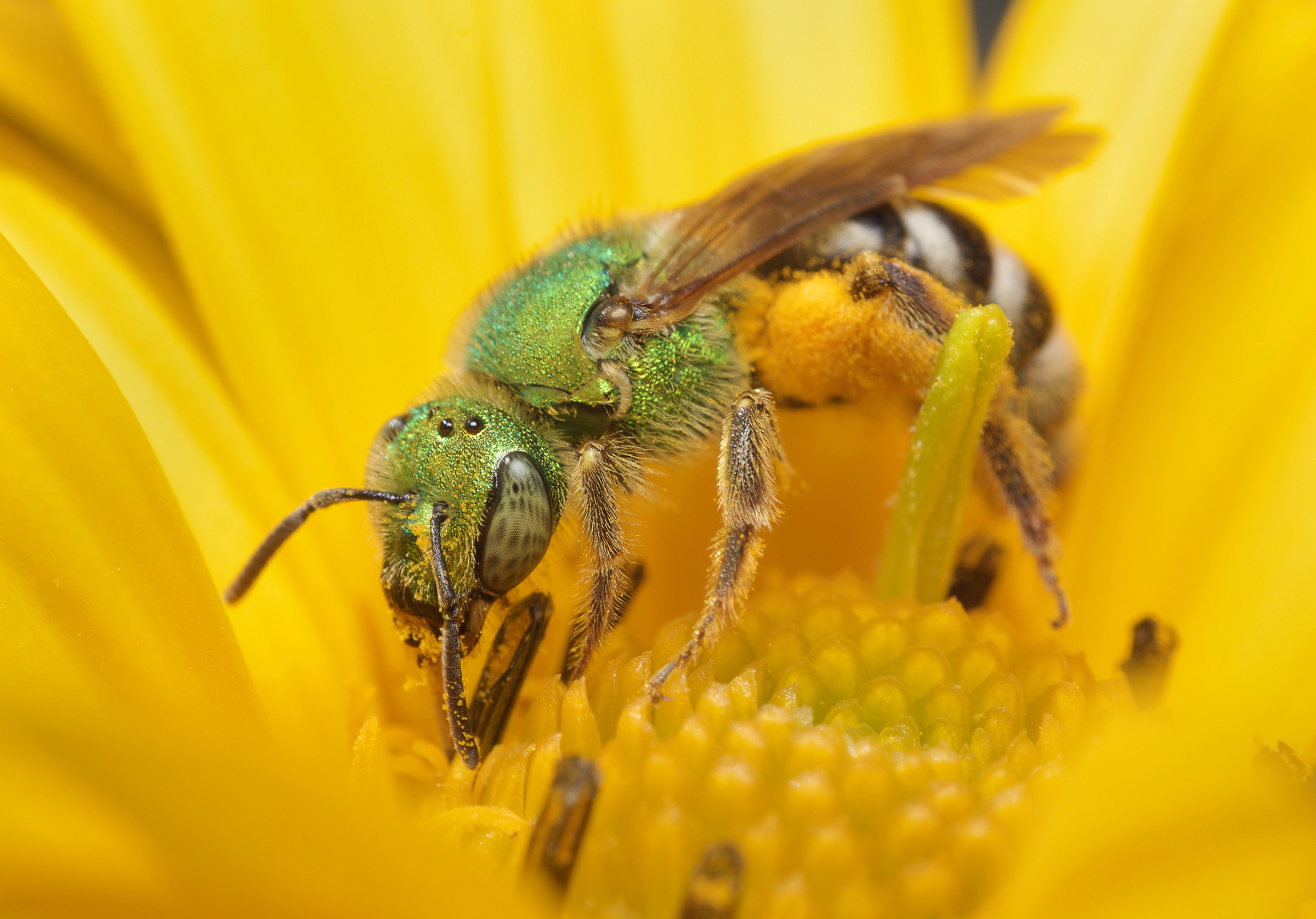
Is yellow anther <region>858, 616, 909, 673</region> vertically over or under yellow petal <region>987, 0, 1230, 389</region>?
under

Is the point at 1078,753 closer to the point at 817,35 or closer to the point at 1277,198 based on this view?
the point at 1277,198

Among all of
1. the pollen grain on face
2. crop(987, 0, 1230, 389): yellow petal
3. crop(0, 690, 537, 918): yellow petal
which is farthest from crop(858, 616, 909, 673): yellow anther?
crop(0, 690, 537, 918): yellow petal

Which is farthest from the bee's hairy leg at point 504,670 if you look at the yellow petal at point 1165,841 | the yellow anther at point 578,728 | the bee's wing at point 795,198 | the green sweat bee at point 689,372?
the yellow petal at point 1165,841

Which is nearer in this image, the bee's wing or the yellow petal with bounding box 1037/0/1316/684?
the bee's wing

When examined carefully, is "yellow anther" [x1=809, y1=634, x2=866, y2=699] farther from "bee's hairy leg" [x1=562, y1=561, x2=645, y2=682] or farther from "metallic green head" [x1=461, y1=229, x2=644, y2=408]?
"metallic green head" [x1=461, y1=229, x2=644, y2=408]

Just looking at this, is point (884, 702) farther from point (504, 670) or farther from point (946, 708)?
point (504, 670)
